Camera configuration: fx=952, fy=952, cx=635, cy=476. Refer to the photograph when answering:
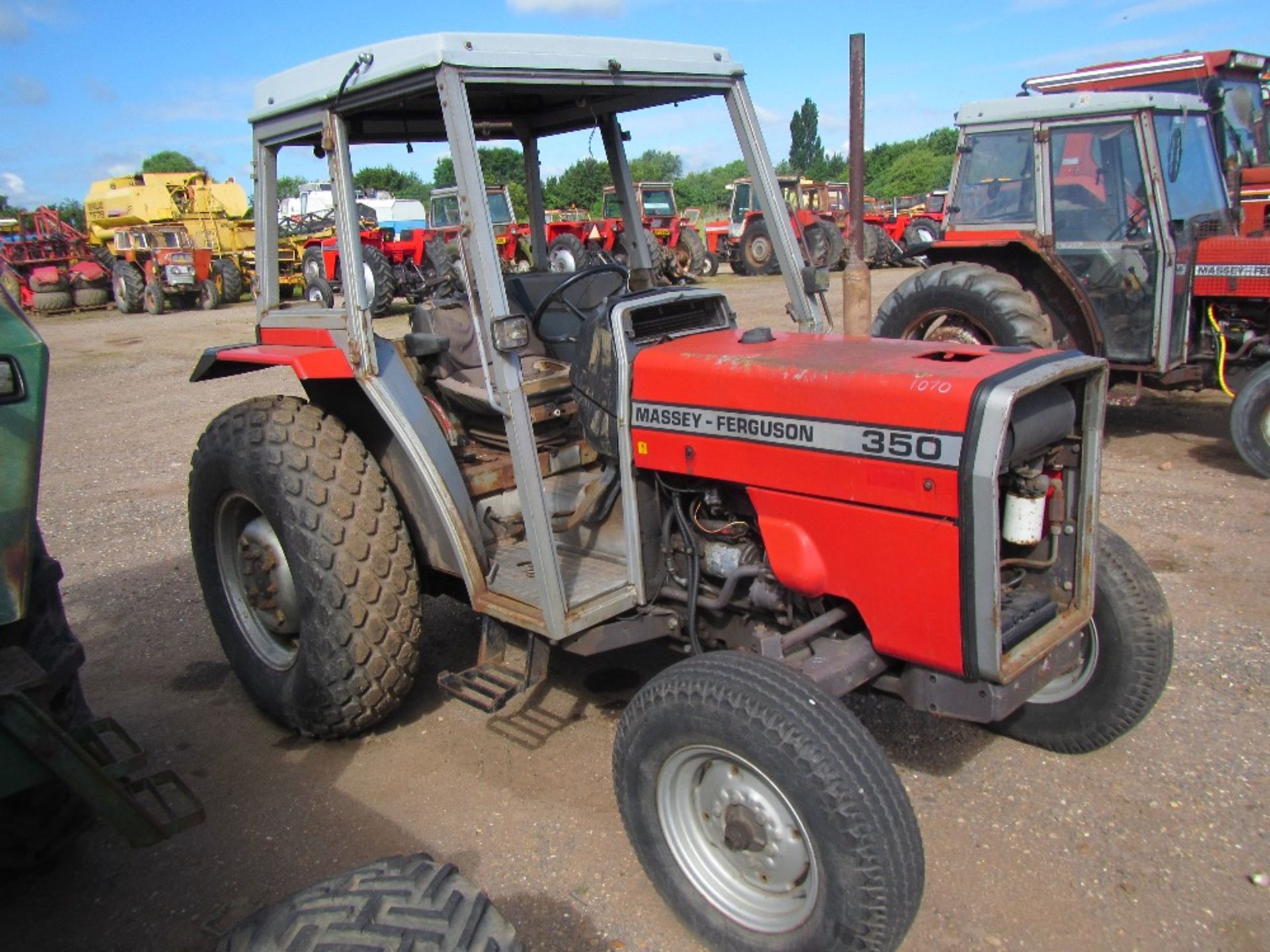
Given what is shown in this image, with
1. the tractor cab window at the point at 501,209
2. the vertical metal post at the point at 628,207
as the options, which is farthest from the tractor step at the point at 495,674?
the tractor cab window at the point at 501,209

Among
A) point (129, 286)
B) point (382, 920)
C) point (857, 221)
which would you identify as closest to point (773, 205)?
point (857, 221)

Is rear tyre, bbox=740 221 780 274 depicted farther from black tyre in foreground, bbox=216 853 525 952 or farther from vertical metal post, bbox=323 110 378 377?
black tyre in foreground, bbox=216 853 525 952

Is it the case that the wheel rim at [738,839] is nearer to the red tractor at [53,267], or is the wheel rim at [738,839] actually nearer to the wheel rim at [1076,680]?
the wheel rim at [1076,680]

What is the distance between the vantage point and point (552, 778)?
3092 millimetres

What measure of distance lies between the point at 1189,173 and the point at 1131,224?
658 millimetres

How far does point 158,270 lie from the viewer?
18234mm

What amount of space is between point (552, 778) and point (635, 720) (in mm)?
847

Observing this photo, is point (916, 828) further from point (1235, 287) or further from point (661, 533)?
point (1235, 287)

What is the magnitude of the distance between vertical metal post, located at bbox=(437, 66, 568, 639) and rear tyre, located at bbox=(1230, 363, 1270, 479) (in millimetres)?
4814

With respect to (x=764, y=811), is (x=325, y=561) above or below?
above

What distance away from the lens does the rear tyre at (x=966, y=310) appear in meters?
5.79

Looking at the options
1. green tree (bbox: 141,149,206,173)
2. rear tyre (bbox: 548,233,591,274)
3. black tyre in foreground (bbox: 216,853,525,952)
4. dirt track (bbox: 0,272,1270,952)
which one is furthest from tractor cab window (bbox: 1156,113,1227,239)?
green tree (bbox: 141,149,206,173)

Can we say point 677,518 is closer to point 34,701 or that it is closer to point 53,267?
point 34,701

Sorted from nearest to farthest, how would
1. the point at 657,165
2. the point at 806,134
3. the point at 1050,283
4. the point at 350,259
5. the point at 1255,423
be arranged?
the point at 350,259, the point at 1255,423, the point at 1050,283, the point at 657,165, the point at 806,134
